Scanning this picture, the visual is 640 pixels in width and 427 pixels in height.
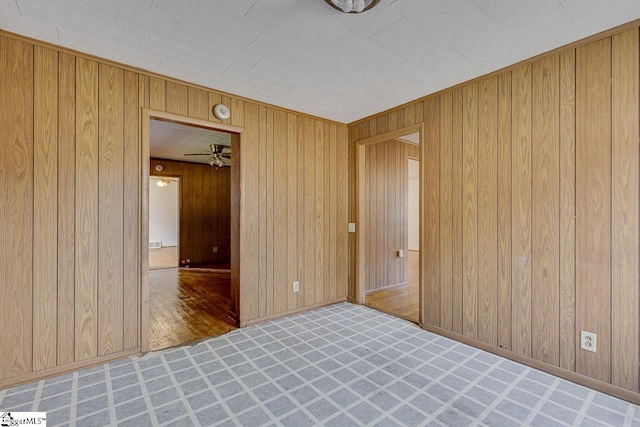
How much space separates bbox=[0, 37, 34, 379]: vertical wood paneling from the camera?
203cm

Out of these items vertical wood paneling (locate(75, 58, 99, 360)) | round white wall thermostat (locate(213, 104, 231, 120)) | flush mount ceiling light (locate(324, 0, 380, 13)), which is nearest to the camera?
flush mount ceiling light (locate(324, 0, 380, 13))

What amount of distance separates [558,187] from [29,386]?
3952mm

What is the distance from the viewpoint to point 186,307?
3758mm

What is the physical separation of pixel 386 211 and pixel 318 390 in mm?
3127

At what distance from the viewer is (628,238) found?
1.90 m

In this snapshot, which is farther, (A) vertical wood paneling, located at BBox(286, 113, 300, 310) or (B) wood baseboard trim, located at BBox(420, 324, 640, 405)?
(A) vertical wood paneling, located at BBox(286, 113, 300, 310)

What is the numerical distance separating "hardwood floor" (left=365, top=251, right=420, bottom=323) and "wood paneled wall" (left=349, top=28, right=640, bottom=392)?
534mm

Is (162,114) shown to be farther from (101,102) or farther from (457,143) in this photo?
(457,143)

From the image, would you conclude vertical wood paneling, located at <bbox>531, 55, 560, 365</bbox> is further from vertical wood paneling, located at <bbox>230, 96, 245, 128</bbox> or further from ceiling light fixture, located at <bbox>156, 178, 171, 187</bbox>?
ceiling light fixture, located at <bbox>156, 178, 171, 187</bbox>

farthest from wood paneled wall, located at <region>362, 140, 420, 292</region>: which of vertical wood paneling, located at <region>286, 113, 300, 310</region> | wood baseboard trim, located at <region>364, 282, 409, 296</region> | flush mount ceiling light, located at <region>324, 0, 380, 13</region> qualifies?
flush mount ceiling light, located at <region>324, 0, 380, 13</region>

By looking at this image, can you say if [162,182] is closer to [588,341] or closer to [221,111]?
[221,111]

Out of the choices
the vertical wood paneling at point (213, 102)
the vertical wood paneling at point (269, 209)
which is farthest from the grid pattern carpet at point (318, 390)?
the vertical wood paneling at point (213, 102)

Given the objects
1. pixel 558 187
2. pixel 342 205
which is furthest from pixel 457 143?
pixel 342 205

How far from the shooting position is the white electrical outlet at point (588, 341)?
2023mm
